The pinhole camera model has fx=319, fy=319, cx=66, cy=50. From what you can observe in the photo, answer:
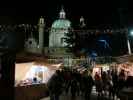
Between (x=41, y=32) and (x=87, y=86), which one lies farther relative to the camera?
(x=41, y=32)

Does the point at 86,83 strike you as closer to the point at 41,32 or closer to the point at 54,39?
the point at 41,32

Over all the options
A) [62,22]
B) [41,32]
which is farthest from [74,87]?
[62,22]

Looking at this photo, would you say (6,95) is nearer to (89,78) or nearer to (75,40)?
(89,78)

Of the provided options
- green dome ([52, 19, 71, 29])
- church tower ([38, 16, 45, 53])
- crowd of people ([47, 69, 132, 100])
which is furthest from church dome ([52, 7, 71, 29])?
crowd of people ([47, 69, 132, 100])

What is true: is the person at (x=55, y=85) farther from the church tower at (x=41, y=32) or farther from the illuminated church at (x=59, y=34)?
the illuminated church at (x=59, y=34)

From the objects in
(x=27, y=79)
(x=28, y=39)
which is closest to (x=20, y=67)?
(x=27, y=79)

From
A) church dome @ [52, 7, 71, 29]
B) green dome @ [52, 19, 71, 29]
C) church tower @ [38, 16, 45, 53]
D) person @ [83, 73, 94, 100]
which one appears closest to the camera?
person @ [83, 73, 94, 100]

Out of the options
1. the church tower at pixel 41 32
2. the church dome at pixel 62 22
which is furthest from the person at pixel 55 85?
the church dome at pixel 62 22

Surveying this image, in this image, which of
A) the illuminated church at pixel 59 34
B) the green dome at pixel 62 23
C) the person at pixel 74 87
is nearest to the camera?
the person at pixel 74 87

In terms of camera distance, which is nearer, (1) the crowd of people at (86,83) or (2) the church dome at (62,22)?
(1) the crowd of people at (86,83)

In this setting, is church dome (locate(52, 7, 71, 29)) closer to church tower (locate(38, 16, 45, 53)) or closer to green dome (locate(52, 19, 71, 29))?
green dome (locate(52, 19, 71, 29))

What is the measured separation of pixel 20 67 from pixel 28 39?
189 ft

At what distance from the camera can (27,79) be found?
15.4 meters

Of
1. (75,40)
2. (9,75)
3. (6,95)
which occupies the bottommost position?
(6,95)
